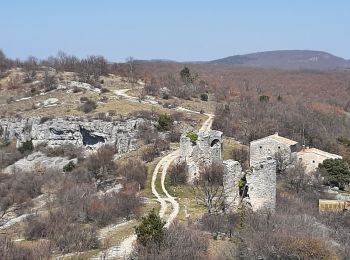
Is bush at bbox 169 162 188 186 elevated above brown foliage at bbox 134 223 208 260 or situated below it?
below

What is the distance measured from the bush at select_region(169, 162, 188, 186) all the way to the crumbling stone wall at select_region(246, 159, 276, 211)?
25.1 feet

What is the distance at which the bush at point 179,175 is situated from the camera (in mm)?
30953

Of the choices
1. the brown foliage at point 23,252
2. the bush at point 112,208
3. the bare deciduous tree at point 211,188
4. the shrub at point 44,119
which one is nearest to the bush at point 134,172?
the bare deciduous tree at point 211,188

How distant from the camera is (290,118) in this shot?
52.8m

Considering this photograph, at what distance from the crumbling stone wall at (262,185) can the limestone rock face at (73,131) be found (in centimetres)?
2367

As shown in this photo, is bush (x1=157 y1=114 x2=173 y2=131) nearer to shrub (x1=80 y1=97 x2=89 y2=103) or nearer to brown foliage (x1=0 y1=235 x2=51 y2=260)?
shrub (x1=80 y1=97 x2=89 y2=103)

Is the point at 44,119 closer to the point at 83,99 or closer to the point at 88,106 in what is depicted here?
the point at 88,106

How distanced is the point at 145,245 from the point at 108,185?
45.3ft

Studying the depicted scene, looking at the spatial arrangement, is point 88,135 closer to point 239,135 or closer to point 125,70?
point 239,135

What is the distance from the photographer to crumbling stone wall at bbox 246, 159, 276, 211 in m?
23.6

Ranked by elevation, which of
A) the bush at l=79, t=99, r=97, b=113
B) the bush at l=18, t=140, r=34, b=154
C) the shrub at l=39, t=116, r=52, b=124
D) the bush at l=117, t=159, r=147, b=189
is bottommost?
the bush at l=18, t=140, r=34, b=154

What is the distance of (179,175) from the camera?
31.0 m

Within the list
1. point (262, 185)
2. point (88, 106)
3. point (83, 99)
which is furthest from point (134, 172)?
point (83, 99)

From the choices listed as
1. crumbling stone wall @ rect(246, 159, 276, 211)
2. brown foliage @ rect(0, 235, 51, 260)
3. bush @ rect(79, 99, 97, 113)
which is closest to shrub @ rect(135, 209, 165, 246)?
brown foliage @ rect(0, 235, 51, 260)
